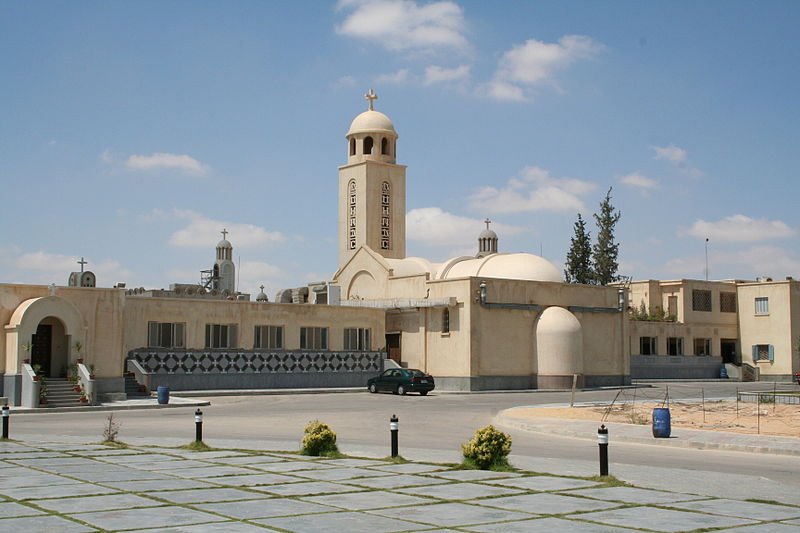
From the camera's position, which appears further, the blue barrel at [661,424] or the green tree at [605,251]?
the green tree at [605,251]

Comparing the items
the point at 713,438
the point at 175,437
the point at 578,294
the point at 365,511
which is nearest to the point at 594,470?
the point at 365,511

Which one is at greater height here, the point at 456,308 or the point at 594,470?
the point at 456,308

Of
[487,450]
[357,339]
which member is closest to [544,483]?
[487,450]

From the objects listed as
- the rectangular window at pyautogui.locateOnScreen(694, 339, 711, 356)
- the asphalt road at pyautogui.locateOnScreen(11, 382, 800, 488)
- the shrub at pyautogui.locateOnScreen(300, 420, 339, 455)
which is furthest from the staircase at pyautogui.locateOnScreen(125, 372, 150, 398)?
the rectangular window at pyautogui.locateOnScreen(694, 339, 711, 356)

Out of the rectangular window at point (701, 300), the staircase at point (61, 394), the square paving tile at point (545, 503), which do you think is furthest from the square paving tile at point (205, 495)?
the rectangular window at point (701, 300)

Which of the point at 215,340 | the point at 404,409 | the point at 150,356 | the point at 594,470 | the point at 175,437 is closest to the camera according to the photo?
the point at 594,470

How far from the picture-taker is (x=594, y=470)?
1552 cm

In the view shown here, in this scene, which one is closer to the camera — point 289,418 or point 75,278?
point 289,418

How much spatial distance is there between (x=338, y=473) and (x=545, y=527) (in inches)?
207

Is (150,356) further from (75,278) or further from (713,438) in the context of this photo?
(713,438)

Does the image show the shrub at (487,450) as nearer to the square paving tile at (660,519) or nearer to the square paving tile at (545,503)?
the square paving tile at (545,503)

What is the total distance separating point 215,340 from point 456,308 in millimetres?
12394

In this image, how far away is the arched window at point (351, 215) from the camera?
60.8 meters

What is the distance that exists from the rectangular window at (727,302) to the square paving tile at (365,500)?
6382cm
